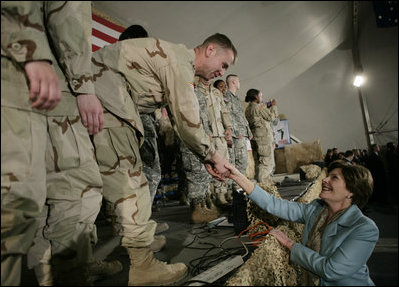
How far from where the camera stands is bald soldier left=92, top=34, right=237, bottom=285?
3.52 ft

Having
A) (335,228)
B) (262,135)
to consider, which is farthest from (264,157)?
(335,228)

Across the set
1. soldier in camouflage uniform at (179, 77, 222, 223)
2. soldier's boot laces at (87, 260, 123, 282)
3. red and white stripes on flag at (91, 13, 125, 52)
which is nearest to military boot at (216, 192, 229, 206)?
soldier in camouflage uniform at (179, 77, 222, 223)

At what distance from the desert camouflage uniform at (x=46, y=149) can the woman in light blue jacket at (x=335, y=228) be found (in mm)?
854

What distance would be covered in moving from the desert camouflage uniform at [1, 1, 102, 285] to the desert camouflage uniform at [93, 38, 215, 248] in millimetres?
173

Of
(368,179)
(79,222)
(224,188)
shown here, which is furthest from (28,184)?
(224,188)

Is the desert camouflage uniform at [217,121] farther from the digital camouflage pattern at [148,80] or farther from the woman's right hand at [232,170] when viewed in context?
the digital camouflage pattern at [148,80]

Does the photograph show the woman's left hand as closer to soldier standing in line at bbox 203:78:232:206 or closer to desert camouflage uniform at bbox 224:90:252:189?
soldier standing in line at bbox 203:78:232:206

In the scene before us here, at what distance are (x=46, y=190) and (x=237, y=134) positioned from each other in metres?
3.34

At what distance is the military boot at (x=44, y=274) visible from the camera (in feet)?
2.86

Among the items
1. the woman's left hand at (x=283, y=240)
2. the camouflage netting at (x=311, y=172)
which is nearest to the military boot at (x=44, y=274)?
the woman's left hand at (x=283, y=240)

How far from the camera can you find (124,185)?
110 cm

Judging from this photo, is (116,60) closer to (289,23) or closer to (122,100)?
(122,100)

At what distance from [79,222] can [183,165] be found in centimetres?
181

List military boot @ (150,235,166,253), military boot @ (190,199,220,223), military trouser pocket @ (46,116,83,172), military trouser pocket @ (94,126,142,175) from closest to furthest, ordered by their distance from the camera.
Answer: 1. military trouser pocket @ (46,116,83,172)
2. military trouser pocket @ (94,126,142,175)
3. military boot @ (150,235,166,253)
4. military boot @ (190,199,220,223)
